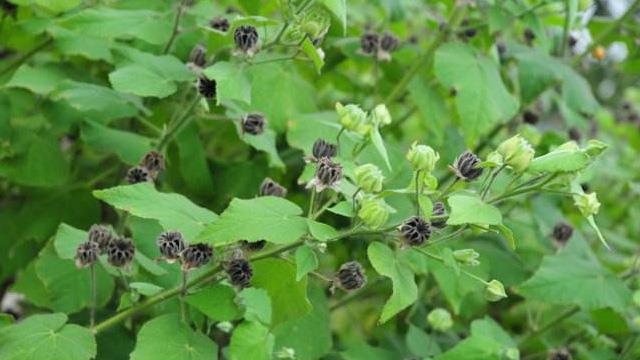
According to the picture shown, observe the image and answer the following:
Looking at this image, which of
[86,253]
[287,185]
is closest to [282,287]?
[86,253]

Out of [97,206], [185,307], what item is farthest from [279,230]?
[97,206]

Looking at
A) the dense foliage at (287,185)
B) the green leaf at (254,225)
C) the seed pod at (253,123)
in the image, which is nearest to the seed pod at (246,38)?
the dense foliage at (287,185)

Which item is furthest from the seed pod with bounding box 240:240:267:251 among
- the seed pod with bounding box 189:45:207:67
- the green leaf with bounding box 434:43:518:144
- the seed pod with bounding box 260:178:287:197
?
the green leaf with bounding box 434:43:518:144

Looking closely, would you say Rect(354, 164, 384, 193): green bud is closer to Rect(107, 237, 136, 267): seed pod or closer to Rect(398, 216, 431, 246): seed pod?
Rect(398, 216, 431, 246): seed pod

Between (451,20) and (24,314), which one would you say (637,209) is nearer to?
(451,20)

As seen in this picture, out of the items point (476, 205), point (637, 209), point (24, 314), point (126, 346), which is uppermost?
point (476, 205)

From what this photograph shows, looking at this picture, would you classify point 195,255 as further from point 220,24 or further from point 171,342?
point 220,24

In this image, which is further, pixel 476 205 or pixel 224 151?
pixel 224 151
